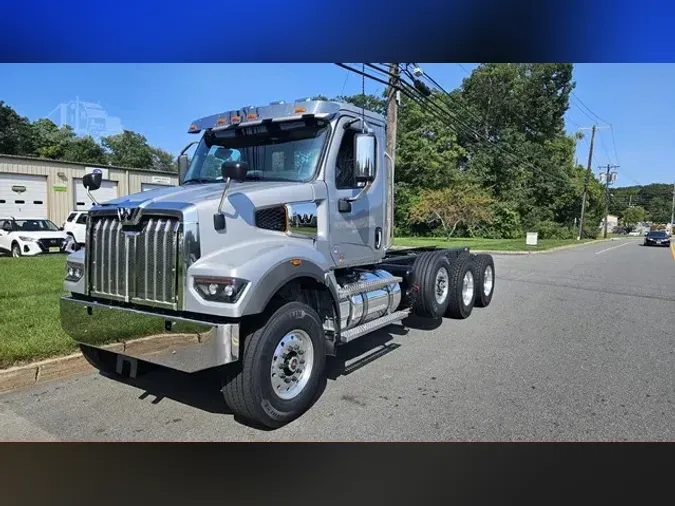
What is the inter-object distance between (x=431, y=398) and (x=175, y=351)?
2436 millimetres

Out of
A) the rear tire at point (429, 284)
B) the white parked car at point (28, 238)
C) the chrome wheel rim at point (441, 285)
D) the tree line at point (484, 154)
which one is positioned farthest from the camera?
the tree line at point (484, 154)

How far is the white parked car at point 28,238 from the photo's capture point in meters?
17.1

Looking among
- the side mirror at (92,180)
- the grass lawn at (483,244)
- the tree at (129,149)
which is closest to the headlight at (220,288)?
the side mirror at (92,180)

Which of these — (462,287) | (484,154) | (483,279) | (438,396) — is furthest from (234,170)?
(484,154)

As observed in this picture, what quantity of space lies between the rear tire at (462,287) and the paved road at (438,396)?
407mm

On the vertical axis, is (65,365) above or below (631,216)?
below

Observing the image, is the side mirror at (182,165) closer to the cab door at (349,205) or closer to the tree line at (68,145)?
the cab door at (349,205)

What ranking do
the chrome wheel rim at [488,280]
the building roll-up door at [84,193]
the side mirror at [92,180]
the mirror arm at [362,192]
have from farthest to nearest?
the building roll-up door at [84,193] < the chrome wheel rim at [488,280] < the mirror arm at [362,192] < the side mirror at [92,180]

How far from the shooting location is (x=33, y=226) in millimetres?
18188

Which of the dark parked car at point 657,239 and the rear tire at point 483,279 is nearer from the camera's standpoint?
the rear tire at point 483,279

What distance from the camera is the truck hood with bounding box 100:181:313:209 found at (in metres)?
3.93

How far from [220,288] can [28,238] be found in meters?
16.9

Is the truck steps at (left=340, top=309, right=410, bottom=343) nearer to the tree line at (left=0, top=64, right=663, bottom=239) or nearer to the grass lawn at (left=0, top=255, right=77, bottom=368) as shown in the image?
the grass lawn at (left=0, top=255, right=77, bottom=368)

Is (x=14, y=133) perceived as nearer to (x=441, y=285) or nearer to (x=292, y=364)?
(x=441, y=285)
